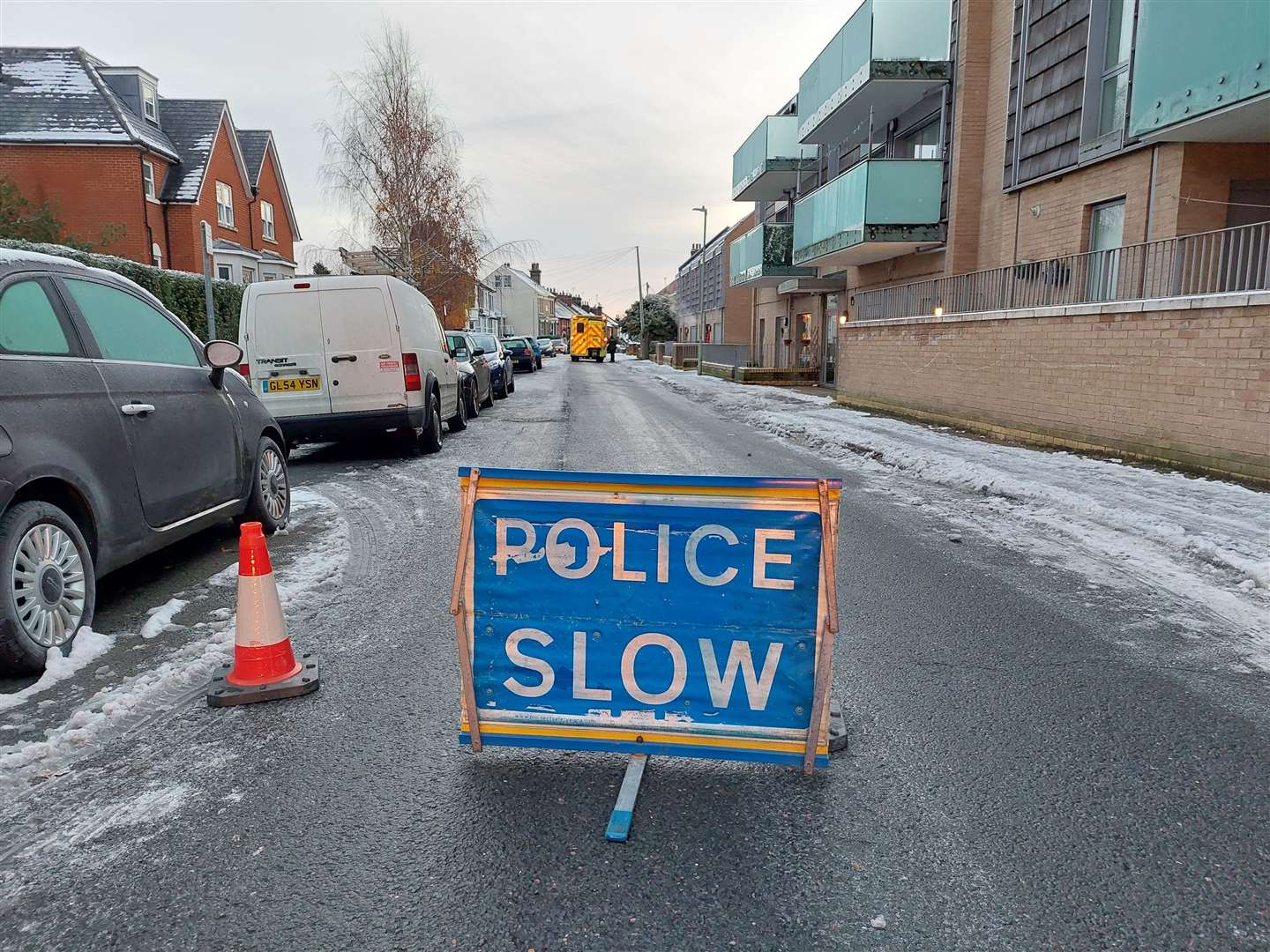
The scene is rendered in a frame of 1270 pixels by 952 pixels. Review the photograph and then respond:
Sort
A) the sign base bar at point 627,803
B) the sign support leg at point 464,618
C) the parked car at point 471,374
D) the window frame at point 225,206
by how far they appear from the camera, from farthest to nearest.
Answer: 1. the window frame at point 225,206
2. the parked car at point 471,374
3. the sign support leg at point 464,618
4. the sign base bar at point 627,803

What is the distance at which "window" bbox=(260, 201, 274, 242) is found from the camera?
38.0 metres

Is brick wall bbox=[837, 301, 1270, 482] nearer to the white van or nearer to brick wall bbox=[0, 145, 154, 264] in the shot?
the white van

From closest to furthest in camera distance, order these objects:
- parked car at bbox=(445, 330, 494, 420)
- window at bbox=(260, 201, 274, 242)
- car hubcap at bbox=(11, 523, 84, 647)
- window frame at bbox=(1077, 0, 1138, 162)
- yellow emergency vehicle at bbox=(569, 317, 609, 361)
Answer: car hubcap at bbox=(11, 523, 84, 647) < window frame at bbox=(1077, 0, 1138, 162) < parked car at bbox=(445, 330, 494, 420) < window at bbox=(260, 201, 274, 242) < yellow emergency vehicle at bbox=(569, 317, 609, 361)

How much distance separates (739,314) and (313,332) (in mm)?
41758

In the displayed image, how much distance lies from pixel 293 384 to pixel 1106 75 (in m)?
13.0

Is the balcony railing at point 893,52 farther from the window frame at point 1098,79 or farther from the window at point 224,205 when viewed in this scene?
the window at point 224,205

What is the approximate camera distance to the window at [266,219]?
38.0 metres

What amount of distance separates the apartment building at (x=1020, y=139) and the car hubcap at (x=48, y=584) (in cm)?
1164

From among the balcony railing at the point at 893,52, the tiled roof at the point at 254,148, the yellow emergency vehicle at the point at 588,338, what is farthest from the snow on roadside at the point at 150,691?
the yellow emergency vehicle at the point at 588,338

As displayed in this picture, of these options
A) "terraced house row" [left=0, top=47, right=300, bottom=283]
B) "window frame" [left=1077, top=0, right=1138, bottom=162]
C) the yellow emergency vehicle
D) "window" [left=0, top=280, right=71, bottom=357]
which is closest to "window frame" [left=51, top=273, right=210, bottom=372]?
"window" [left=0, top=280, right=71, bottom=357]

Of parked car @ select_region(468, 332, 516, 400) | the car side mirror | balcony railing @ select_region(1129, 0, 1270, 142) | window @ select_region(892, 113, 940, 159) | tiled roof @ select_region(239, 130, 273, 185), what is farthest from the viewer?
tiled roof @ select_region(239, 130, 273, 185)

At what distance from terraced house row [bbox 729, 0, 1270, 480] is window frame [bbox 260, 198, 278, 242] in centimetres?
2511

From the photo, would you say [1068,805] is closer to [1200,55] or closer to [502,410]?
[1200,55]

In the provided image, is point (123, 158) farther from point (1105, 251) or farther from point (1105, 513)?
point (1105, 513)
